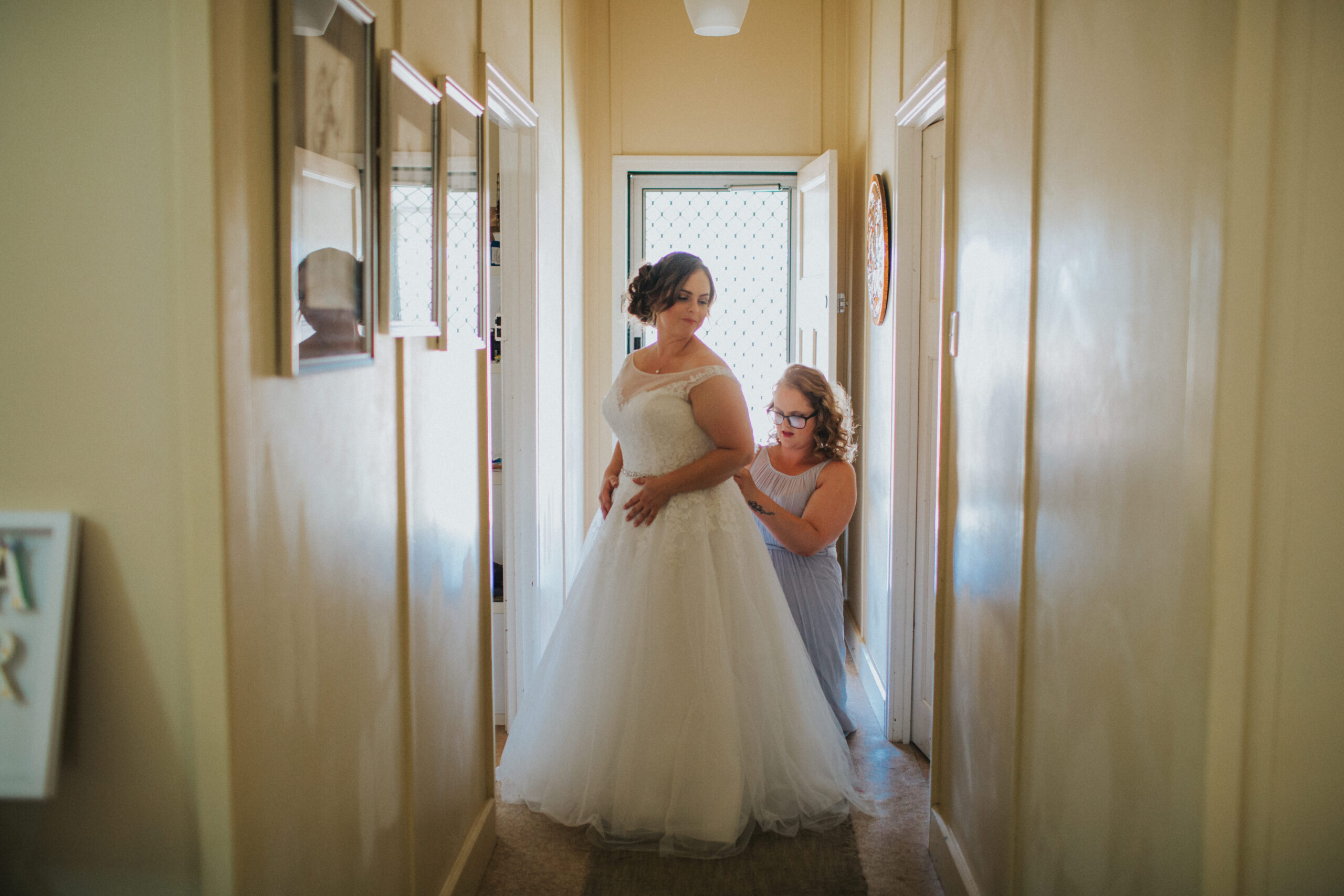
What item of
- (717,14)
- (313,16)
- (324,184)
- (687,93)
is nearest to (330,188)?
(324,184)

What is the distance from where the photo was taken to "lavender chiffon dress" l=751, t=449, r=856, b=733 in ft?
10.9

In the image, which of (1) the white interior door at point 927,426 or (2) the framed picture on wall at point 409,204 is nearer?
(2) the framed picture on wall at point 409,204

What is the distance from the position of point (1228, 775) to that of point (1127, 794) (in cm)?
27

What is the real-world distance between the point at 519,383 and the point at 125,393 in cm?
210

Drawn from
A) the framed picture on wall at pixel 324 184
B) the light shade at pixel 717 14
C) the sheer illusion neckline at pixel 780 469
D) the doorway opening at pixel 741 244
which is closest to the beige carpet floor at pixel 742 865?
the sheer illusion neckline at pixel 780 469

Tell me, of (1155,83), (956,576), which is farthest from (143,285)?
(956,576)

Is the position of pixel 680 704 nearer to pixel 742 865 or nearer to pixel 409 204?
pixel 742 865

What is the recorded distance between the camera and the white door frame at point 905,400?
3344 millimetres

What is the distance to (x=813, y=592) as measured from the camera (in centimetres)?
333

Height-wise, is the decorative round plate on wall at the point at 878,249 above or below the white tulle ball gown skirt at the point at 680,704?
above

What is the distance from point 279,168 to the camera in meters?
1.39

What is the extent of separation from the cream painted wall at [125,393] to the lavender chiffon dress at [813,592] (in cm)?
219

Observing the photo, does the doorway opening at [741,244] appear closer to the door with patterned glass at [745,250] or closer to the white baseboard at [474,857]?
the door with patterned glass at [745,250]

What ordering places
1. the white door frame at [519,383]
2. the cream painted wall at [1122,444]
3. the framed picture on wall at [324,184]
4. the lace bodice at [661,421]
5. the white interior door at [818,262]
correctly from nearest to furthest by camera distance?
the cream painted wall at [1122,444], the framed picture on wall at [324,184], the lace bodice at [661,421], the white door frame at [519,383], the white interior door at [818,262]
